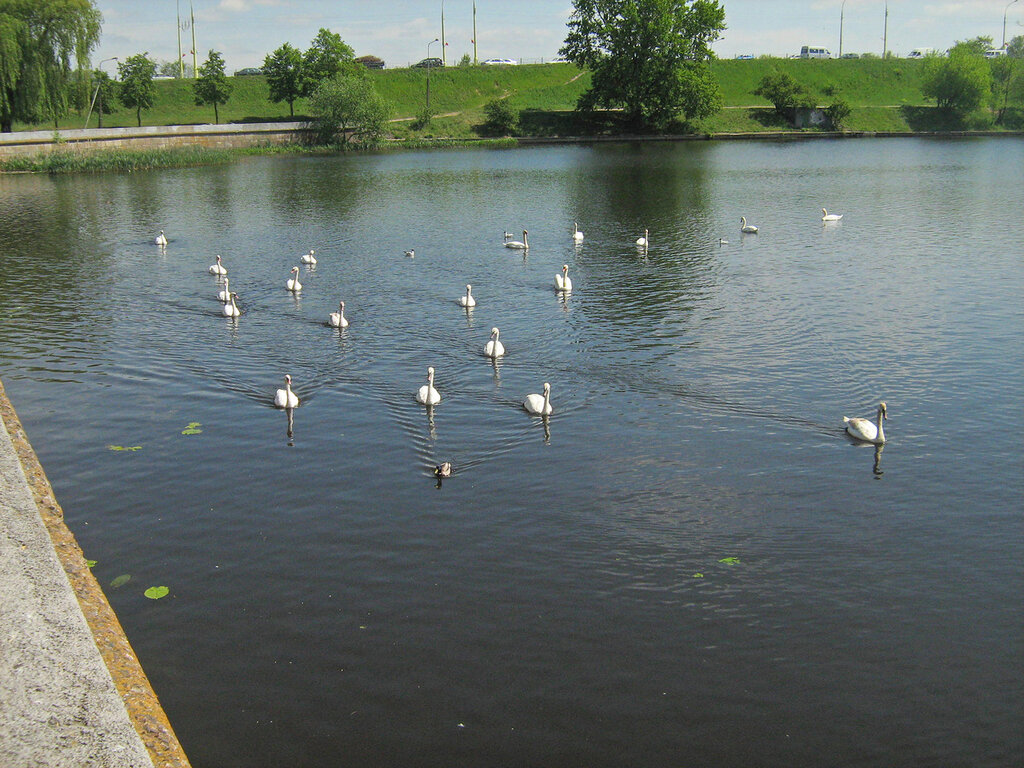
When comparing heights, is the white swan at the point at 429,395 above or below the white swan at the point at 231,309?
below

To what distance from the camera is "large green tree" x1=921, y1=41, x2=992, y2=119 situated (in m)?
136

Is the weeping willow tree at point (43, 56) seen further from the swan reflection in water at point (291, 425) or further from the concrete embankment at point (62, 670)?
the concrete embankment at point (62, 670)

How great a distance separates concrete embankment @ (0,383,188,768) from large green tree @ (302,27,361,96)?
114891mm

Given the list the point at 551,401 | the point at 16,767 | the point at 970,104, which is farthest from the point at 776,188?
the point at 970,104

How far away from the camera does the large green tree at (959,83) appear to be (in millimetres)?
135500

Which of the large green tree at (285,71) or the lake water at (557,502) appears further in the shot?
A: the large green tree at (285,71)

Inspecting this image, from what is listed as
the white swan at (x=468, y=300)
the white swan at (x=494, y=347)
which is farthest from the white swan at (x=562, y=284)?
the white swan at (x=494, y=347)

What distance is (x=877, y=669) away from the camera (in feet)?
41.7

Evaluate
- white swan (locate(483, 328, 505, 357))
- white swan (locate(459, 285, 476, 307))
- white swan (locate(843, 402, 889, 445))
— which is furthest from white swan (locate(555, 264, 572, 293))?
white swan (locate(843, 402, 889, 445))

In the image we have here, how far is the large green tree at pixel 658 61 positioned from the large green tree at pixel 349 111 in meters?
33.2

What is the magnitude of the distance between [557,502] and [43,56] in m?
83.1

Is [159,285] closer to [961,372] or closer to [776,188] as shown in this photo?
[961,372]

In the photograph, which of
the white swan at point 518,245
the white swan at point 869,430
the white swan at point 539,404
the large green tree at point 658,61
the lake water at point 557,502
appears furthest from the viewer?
the large green tree at point 658,61

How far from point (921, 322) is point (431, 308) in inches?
626
